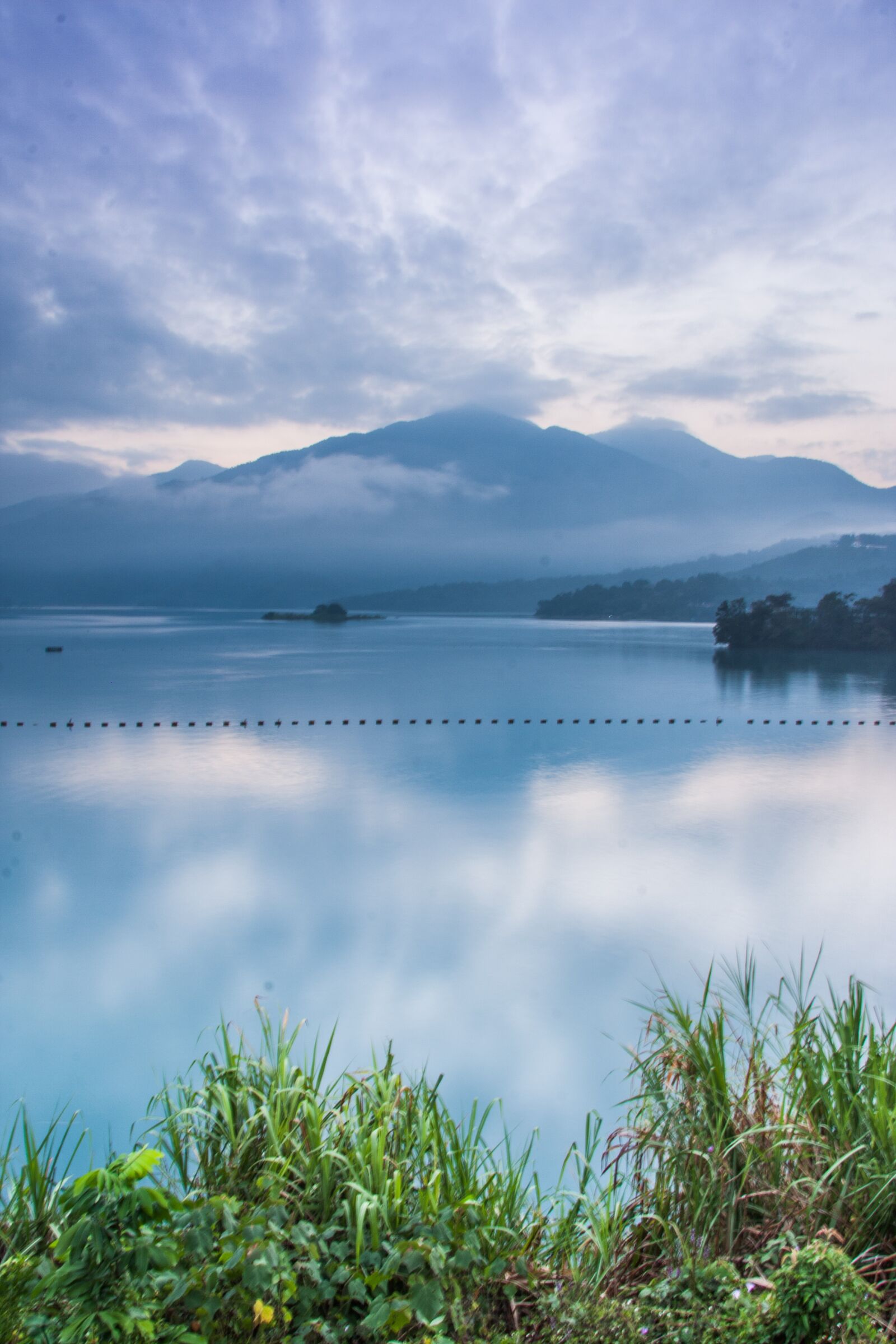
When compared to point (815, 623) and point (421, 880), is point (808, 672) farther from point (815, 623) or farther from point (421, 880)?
point (421, 880)

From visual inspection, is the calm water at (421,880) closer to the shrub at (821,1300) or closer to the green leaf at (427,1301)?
the green leaf at (427,1301)

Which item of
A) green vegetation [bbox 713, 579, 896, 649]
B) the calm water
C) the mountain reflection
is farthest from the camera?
green vegetation [bbox 713, 579, 896, 649]

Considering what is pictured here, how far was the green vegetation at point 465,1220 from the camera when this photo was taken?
6.23ft

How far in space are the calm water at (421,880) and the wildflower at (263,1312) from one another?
6.28ft

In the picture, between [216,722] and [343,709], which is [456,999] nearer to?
[216,722]

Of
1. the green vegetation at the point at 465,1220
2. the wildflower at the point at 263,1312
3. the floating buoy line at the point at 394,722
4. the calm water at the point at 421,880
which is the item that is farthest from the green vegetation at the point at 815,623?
the wildflower at the point at 263,1312

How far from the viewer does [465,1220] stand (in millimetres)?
2303

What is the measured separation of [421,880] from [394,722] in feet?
32.7

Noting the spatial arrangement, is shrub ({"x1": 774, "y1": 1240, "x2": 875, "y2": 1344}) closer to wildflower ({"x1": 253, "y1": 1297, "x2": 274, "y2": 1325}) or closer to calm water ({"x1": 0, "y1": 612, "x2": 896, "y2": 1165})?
wildflower ({"x1": 253, "y1": 1297, "x2": 274, "y2": 1325})

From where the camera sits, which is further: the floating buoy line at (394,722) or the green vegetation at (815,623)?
the green vegetation at (815,623)

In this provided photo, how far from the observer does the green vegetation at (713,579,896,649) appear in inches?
1435

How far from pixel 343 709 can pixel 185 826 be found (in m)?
9.87

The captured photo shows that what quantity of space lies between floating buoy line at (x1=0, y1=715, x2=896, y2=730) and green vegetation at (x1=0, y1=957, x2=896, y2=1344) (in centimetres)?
1469

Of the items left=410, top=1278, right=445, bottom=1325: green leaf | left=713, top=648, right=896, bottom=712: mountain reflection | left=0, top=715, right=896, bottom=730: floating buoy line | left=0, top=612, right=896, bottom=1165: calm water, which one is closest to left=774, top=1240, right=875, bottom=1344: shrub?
left=410, top=1278, right=445, bottom=1325: green leaf
